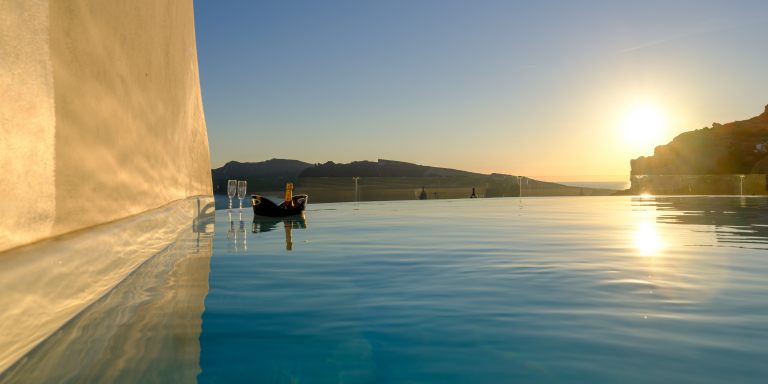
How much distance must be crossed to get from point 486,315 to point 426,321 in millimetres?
437

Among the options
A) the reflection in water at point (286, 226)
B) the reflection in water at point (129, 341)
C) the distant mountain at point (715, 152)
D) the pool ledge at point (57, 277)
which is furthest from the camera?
the distant mountain at point (715, 152)

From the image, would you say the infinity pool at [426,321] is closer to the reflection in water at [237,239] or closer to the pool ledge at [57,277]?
the pool ledge at [57,277]

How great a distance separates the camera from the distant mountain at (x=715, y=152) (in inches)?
3585

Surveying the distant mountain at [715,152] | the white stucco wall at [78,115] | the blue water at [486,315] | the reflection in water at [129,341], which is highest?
the distant mountain at [715,152]

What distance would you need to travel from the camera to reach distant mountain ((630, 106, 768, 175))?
9106cm

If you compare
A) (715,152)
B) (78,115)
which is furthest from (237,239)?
(715,152)

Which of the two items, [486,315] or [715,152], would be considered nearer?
[486,315]

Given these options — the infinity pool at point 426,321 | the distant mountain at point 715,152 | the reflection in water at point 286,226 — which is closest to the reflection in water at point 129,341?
the infinity pool at point 426,321

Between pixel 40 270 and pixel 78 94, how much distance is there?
70.4 inches

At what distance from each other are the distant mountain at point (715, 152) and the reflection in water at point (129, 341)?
94163mm

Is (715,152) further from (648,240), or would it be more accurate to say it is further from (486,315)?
(486,315)

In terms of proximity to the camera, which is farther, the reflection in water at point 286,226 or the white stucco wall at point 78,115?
the reflection in water at point 286,226

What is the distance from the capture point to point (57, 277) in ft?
11.3

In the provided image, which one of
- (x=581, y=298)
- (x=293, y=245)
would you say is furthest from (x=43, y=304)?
(x=293, y=245)
